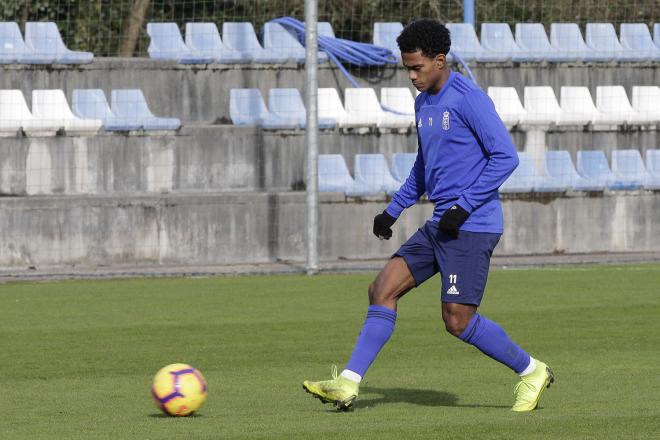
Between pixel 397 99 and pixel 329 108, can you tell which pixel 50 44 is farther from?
pixel 397 99

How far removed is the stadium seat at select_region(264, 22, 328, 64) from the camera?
20.2 m

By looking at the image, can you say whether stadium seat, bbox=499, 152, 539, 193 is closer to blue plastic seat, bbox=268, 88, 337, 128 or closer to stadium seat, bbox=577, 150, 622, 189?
stadium seat, bbox=577, 150, 622, 189

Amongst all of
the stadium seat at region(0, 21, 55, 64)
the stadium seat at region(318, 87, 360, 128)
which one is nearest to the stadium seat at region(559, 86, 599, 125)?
the stadium seat at region(318, 87, 360, 128)

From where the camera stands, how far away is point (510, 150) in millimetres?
7215

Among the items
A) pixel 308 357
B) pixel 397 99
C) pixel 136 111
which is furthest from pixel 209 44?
pixel 308 357

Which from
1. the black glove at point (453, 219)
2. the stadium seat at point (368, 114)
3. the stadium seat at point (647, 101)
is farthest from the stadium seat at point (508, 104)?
the black glove at point (453, 219)

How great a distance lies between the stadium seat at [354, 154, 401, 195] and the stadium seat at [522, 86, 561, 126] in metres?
2.51

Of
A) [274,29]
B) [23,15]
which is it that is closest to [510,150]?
[274,29]

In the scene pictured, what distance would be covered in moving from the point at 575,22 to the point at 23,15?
8.69 m

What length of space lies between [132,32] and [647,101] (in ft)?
24.8

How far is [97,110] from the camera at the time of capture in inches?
717

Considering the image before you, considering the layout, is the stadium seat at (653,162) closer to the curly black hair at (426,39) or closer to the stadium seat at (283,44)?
the stadium seat at (283,44)

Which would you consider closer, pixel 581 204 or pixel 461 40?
pixel 581 204

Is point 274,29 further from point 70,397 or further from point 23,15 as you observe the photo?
point 70,397
